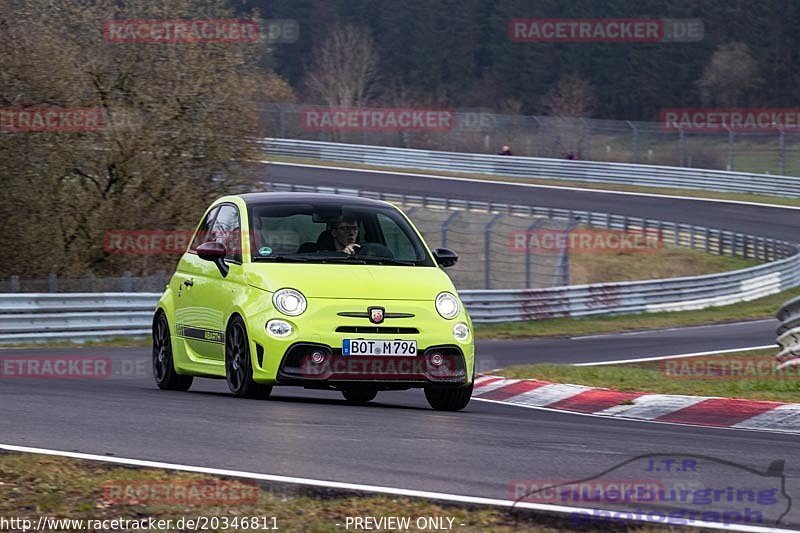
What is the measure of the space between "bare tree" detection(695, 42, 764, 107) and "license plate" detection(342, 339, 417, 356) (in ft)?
250

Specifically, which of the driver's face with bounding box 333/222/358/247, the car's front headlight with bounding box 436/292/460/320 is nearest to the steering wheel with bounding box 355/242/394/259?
the driver's face with bounding box 333/222/358/247

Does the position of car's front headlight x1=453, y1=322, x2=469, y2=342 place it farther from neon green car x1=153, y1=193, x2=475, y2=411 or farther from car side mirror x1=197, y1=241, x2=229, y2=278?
car side mirror x1=197, y1=241, x2=229, y2=278

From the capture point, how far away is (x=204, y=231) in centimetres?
1187

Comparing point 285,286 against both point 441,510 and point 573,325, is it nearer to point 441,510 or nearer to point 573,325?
point 441,510

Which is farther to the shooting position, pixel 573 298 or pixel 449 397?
pixel 573 298

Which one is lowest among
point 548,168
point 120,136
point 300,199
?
point 300,199

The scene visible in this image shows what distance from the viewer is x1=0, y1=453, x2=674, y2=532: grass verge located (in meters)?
5.50

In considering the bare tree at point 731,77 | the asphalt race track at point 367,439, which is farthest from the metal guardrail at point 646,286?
the bare tree at point 731,77

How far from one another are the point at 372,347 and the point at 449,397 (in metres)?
0.97

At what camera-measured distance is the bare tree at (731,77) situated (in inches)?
3260

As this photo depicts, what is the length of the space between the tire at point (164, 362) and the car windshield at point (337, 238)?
152 cm

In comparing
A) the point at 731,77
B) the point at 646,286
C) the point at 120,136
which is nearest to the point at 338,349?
the point at 120,136

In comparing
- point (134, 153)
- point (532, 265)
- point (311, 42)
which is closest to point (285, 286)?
point (134, 153)

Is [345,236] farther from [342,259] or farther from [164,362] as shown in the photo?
[164,362]
